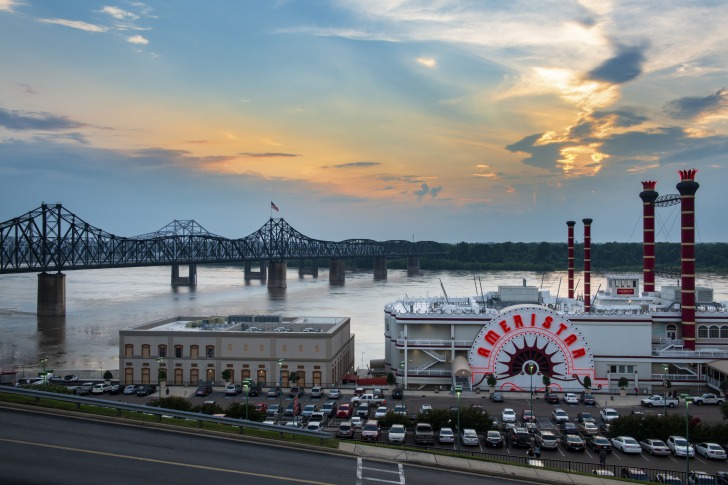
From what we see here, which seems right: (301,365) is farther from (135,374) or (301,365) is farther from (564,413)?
(564,413)

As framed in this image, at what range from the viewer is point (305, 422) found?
2964cm

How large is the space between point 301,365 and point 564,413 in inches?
611

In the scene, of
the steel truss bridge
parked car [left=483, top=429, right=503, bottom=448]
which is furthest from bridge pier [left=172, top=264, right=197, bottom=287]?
parked car [left=483, top=429, right=503, bottom=448]

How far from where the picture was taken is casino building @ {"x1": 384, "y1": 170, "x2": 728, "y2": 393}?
3969cm

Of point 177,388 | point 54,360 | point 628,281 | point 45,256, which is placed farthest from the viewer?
point 45,256

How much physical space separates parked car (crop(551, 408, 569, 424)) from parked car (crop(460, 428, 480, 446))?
5.55 metres

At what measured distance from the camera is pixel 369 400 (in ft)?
115

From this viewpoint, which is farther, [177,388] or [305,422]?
[177,388]

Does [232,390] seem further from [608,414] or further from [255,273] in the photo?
[255,273]

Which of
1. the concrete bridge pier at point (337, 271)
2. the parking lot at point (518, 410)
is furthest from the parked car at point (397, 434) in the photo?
the concrete bridge pier at point (337, 271)

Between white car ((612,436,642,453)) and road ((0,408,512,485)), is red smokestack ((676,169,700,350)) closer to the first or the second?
white car ((612,436,642,453))

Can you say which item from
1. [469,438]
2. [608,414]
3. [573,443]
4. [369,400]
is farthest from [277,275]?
[573,443]

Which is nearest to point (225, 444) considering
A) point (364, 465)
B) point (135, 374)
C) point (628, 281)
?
point (364, 465)

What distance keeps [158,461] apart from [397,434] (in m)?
12.3
